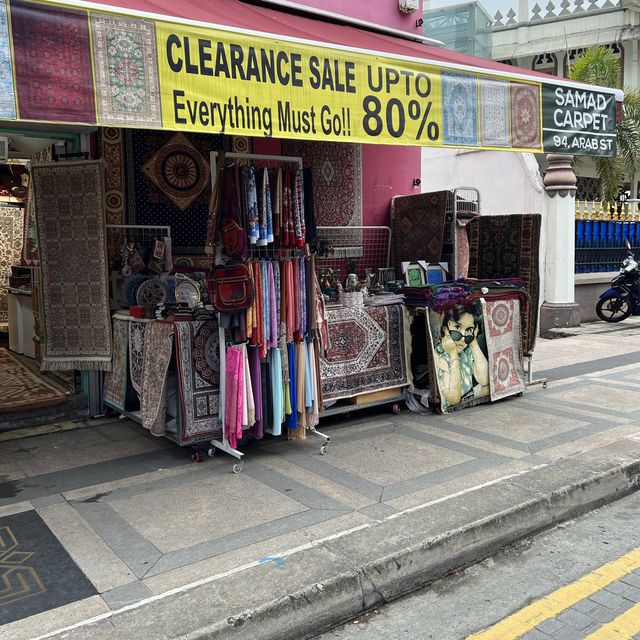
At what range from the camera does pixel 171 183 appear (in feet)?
19.8

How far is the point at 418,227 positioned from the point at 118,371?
3786 millimetres

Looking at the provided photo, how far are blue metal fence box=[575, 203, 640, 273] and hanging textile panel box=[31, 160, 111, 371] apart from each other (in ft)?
30.2

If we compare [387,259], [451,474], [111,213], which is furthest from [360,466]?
[387,259]

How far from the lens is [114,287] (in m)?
5.82

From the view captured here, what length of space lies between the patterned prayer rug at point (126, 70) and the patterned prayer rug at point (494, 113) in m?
2.63

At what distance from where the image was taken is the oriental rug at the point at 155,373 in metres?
4.82

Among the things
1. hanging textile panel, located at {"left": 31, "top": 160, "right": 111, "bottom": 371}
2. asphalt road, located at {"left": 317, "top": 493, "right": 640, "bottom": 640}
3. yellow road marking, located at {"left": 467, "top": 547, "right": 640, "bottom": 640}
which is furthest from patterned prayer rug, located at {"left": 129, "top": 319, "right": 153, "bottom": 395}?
yellow road marking, located at {"left": 467, "top": 547, "right": 640, "bottom": 640}

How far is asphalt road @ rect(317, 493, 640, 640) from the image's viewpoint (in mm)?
2960

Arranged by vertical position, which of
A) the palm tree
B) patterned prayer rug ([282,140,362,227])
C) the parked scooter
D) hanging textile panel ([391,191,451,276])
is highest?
the palm tree

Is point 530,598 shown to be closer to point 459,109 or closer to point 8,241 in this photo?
point 459,109

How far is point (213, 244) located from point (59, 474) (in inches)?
75.6

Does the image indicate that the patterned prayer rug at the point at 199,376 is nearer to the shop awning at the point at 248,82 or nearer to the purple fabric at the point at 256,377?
the purple fabric at the point at 256,377

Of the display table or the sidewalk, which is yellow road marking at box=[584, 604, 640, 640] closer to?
the sidewalk

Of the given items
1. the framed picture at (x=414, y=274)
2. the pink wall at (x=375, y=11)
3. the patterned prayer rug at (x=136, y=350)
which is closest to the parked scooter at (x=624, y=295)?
the pink wall at (x=375, y=11)
